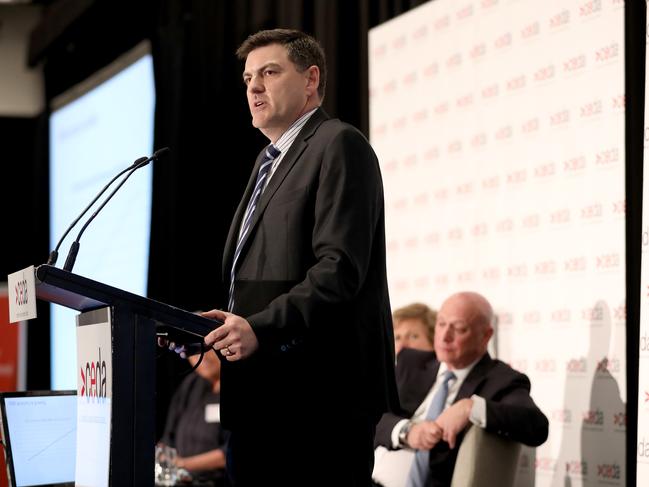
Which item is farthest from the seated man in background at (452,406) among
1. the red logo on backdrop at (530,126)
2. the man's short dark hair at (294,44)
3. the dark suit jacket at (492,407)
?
the man's short dark hair at (294,44)

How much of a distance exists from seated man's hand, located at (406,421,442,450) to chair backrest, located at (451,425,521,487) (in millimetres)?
113

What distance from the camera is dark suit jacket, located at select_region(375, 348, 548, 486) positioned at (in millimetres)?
3824

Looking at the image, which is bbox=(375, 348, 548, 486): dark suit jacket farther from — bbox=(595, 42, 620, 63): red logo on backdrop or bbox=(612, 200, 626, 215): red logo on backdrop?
bbox=(595, 42, 620, 63): red logo on backdrop

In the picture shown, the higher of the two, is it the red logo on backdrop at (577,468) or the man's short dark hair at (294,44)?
the man's short dark hair at (294,44)

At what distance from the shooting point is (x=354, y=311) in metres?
2.22

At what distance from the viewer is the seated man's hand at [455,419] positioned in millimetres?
3881

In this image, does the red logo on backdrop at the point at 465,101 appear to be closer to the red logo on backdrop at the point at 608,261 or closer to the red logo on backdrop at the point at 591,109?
the red logo on backdrop at the point at 591,109

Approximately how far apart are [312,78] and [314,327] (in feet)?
2.26

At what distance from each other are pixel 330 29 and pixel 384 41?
598mm

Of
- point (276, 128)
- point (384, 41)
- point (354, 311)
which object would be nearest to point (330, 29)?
point (384, 41)

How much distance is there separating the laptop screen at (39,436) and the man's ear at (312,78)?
1179 millimetres

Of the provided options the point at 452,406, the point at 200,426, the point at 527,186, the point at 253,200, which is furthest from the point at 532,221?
the point at 200,426

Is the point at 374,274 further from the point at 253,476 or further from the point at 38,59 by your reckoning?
the point at 38,59

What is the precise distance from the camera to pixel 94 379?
2.20 metres
